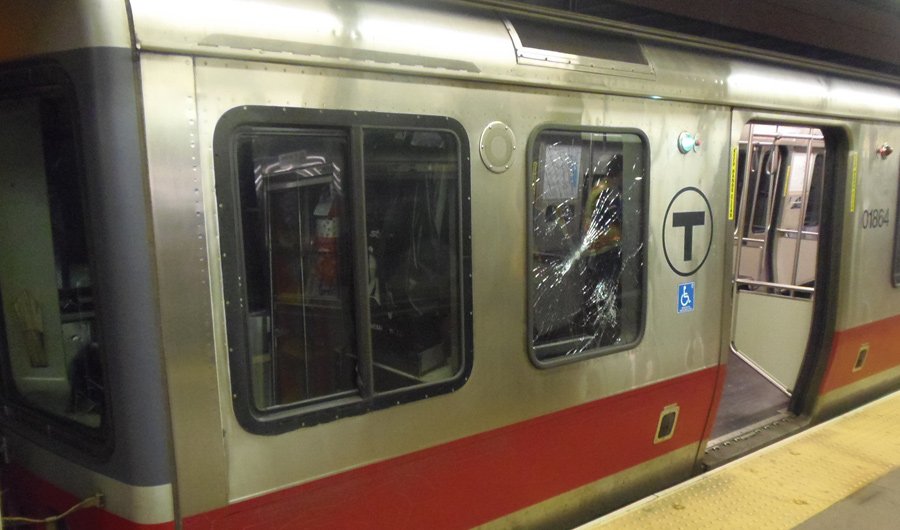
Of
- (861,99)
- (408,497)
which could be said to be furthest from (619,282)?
(861,99)

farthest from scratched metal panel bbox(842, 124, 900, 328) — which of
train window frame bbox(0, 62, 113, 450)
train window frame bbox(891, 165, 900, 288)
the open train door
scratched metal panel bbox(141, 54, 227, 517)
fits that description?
train window frame bbox(0, 62, 113, 450)

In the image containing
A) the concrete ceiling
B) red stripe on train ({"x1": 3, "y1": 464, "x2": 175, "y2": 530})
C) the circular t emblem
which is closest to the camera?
red stripe on train ({"x1": 3, "y1": 464, "x2": 175, "y2": 530})

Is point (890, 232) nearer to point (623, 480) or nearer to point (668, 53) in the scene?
point (668, 53)

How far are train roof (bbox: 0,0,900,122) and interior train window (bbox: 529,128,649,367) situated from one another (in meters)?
0.26

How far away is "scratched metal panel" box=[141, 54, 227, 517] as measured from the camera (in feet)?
5.48

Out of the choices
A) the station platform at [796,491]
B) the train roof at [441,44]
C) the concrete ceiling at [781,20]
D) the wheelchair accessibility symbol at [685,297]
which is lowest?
the station platform at [796,491]

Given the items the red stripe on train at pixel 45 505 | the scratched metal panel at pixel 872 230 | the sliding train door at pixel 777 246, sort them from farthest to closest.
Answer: the sliding train door at pixel 777 246
the scratched metal panel at pixel 872 230
the red stripe on train at pixel 45 505

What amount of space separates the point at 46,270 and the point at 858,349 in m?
4.74

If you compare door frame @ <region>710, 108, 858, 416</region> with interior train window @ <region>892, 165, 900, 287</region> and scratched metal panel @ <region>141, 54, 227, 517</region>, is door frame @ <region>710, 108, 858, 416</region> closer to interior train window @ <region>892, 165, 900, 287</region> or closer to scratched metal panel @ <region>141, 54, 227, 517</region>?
interior train window @ <region>892, 165, 900, 287</region>

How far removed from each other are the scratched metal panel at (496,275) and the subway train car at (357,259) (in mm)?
11

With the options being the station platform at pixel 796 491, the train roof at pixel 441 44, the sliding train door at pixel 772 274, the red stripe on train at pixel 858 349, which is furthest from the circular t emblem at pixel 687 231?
the red stripe on train at pixel 858 349

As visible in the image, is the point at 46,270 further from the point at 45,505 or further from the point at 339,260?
the point at 339,260

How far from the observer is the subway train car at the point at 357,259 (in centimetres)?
170

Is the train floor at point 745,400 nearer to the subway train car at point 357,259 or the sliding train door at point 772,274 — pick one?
the sliding train door at point 772,274
